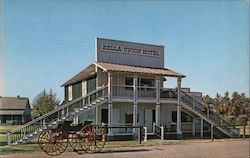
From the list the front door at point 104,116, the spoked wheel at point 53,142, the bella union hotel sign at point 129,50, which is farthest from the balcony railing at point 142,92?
the spoked wheel at point 53,142

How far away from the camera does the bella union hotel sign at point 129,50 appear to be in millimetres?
19397

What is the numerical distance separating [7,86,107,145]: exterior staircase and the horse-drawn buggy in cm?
76

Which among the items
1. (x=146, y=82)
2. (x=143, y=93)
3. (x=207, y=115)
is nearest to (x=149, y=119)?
(x=143, y=93)

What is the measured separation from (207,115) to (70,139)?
36.7ft

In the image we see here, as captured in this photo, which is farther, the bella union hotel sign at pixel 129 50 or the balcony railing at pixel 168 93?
the balcony railing at pixel 168 93

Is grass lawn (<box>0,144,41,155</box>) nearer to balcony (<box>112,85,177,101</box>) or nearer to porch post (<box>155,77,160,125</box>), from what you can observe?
balcony (<box>112,85,177,101</box>)

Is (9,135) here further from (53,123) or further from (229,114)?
(229,114)

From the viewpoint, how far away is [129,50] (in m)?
20.2

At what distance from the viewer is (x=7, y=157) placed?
10.3 metres

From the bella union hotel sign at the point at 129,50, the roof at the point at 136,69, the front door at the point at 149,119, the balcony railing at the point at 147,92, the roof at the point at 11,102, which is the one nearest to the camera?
the roof at the point at 11,102

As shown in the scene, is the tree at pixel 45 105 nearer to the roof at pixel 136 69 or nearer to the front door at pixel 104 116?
the roof at pixel 136 69

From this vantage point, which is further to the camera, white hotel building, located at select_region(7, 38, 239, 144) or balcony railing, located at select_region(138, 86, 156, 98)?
balcony railing, located at select_region(138, 86, 156, 98)

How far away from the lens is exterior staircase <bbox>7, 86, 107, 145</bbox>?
14.0 meters

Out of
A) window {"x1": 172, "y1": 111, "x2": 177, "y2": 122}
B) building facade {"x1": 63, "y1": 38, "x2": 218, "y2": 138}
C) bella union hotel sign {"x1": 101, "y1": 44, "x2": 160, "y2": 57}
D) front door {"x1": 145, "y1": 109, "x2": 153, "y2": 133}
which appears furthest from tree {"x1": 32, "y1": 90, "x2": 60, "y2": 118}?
window {"x1": 172, "y1": 111, "x2": 177, "y2": 122}
